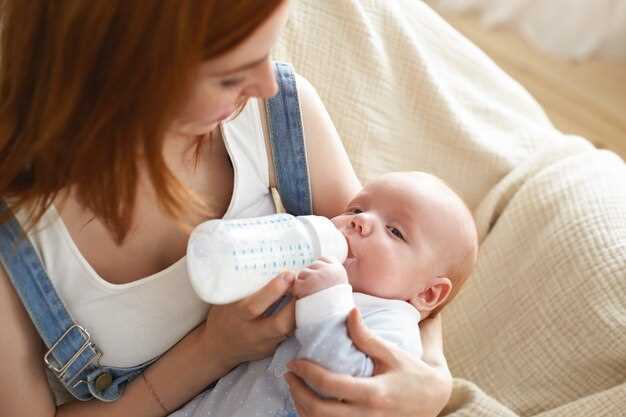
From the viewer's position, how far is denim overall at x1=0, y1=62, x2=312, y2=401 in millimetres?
998

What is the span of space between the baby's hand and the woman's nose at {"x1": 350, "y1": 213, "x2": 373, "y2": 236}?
14cm

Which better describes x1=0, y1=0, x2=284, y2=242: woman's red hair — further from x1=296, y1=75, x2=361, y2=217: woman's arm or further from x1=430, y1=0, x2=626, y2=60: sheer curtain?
x1=430, y1=0, x2=626, y2=60: sheer curtain

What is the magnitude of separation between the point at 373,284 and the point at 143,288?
1.04 ft

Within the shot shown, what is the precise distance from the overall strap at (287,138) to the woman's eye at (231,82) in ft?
0.86

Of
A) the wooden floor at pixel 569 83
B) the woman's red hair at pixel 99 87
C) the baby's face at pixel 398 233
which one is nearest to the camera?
the woman's red hair at pixel 99 87

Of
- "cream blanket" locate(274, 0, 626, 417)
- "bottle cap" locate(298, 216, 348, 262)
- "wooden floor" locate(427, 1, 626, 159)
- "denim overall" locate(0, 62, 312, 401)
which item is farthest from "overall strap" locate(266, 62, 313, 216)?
"wooden floor" locate(427, 1, 626, 159)

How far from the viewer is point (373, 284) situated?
3.74ft

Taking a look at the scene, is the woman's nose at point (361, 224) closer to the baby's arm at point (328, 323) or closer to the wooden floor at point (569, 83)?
the baby's arm at point (328, 323)

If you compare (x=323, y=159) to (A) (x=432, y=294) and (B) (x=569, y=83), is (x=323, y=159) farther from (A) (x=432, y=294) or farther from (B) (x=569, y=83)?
(B) (x=569, y=83)

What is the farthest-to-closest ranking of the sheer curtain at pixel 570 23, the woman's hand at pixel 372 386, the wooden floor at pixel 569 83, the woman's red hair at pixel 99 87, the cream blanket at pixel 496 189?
the sheer curtain at pixel 570 23
the wooden floor at pixel 569 83
the cream blanket at pixel 496 189
the woman's hand at pixel 372 386
the woman's red hair at pixel 99 87

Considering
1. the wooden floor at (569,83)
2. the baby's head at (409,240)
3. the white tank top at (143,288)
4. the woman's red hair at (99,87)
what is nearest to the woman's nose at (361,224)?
the baby's head at (409,240)

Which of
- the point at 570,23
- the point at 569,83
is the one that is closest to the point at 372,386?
the point at 569,83

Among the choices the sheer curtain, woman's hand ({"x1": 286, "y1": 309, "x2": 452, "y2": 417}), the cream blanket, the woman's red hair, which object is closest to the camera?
the woman's red hair

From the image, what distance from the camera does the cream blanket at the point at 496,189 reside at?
1360 millimetres
